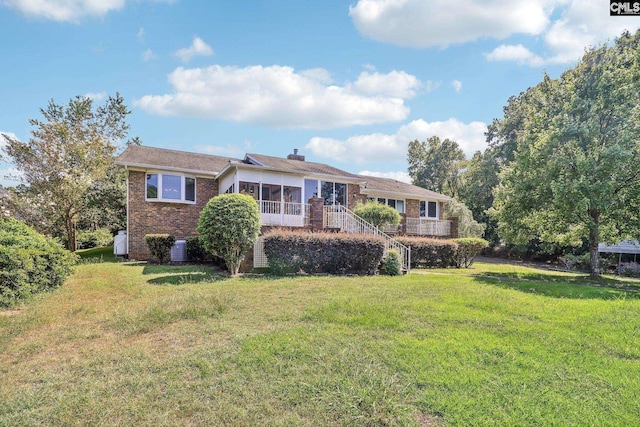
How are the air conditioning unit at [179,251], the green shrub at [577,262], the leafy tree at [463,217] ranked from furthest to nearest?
1. the leafy tree at [463,217]
2. the green shrub at [577,262]
3. the air conditioning unit at [179,251]

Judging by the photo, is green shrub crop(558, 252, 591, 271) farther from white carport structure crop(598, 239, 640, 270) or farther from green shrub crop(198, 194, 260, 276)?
green shrub crop(198, 194, 260, 276)

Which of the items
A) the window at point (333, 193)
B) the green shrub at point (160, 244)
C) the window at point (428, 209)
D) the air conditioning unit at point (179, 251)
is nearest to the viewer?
the green shrub at point (160, 244)

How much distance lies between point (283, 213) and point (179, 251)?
551 centimetres

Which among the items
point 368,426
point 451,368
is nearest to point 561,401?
point 451,368

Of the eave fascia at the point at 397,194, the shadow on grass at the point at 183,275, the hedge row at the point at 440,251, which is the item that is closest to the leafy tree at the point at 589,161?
the hedge row at the point at 440,251

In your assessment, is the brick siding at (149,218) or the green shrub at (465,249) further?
the green shrub at (465,249)

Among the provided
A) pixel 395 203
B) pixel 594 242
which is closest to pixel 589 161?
pixel 594 242

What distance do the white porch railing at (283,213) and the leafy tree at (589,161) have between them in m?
9.25

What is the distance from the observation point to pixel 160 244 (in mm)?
14328

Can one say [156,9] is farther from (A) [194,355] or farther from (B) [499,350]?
(B) [499,350]

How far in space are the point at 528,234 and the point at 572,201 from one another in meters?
3.99

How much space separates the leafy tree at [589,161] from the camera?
1191 cm

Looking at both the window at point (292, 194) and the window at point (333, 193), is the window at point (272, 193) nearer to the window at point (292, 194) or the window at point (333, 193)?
the window at point (292, 194)

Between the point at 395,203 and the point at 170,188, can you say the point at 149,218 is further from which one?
the point at 395,203
